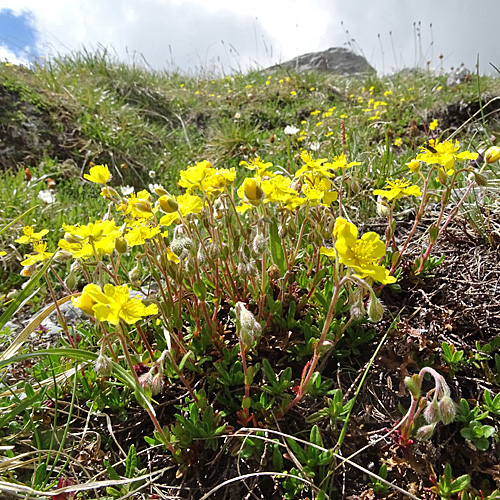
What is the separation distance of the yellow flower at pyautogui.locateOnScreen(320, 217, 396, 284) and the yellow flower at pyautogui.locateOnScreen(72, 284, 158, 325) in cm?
57

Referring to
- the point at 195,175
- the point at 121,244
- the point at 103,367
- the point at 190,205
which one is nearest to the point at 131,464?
the point at 103,367

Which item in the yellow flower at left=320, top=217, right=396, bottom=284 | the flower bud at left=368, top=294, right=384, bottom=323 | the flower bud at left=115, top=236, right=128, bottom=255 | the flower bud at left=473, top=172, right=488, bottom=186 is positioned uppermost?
the flower bud at left=115, top=236, right=128, bottom=255

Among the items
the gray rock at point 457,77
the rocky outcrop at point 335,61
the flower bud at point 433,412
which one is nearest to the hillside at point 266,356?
the flower bud at point 433,412

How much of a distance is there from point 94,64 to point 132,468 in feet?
25.7

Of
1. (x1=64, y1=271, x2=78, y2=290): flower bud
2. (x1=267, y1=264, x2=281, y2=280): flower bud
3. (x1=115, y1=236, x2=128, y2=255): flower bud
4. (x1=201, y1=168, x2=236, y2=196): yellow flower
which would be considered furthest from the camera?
(x1=267, y1=264, x2=281, y2=280): flower bud

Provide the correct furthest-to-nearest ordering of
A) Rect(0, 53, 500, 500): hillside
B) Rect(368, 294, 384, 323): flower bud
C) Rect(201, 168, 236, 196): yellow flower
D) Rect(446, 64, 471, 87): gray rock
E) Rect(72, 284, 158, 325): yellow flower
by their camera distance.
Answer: Rect(446, 64, 471, 87): gray rock < Rect(201, 168, 236, 196): yellow flower < Rect(0, 53, 500, 500): hillside < Rect(368, 294, 384, 323): flower bud < Rect(72, 284, 158, 325): yellow flower

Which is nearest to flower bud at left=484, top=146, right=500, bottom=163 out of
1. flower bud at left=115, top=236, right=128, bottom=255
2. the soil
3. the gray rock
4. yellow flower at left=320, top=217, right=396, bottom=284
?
the soil

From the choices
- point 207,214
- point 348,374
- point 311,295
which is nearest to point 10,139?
point 207,214

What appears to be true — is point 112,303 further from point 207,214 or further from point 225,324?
point 225,324

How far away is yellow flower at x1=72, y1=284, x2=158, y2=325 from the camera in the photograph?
988 mm

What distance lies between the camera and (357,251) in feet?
3.83

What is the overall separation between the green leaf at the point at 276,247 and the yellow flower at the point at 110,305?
80 cm

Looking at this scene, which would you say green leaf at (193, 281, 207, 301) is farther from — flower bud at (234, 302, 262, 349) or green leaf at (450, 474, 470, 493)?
green leaf at (450, 474, 470, 493)

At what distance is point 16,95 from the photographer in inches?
199
